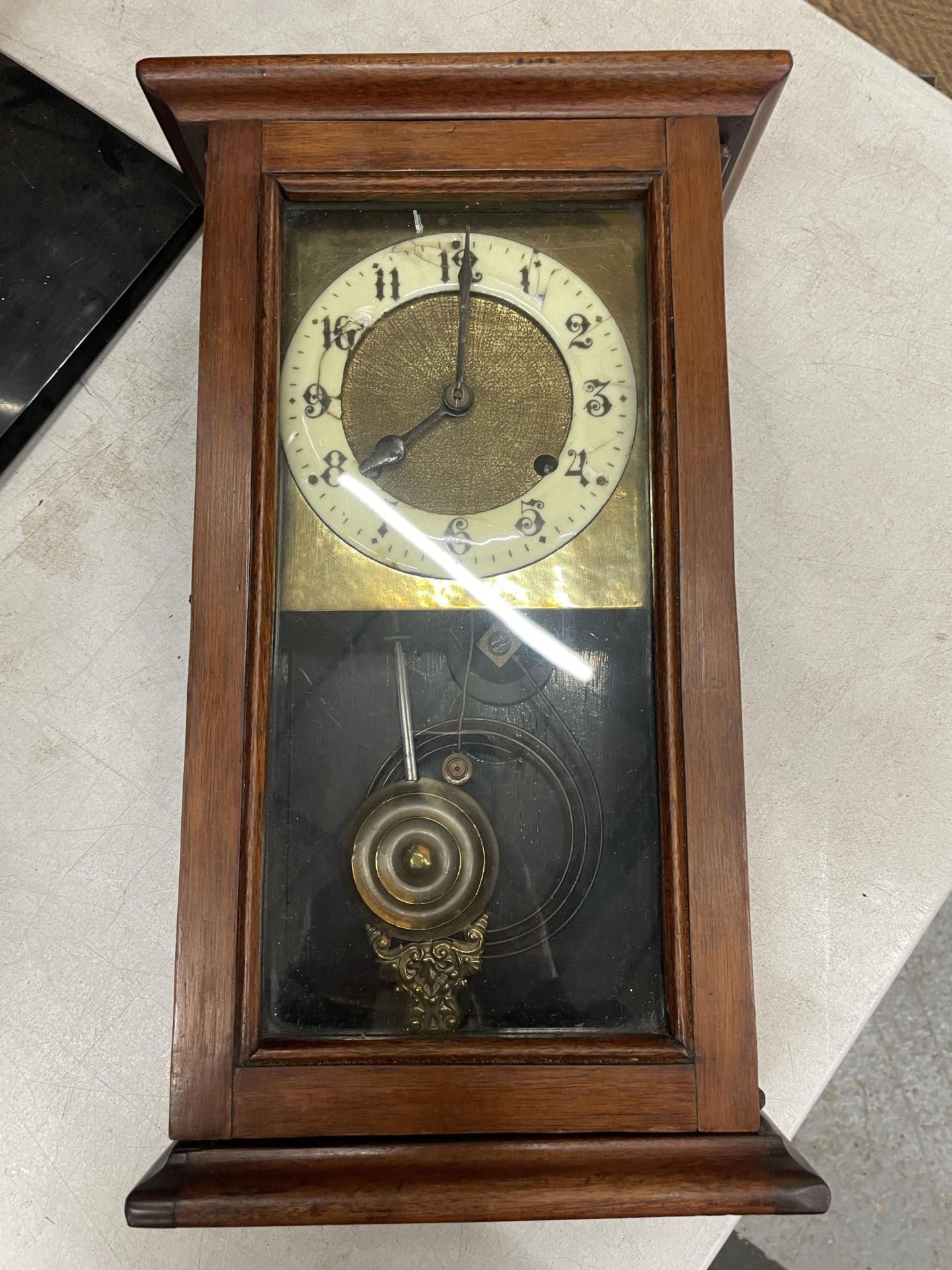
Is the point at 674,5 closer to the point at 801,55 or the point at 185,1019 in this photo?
the point at 801,55

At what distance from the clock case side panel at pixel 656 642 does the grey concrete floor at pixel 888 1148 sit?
0.82 m

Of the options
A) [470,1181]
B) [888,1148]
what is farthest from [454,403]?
[888,1148]

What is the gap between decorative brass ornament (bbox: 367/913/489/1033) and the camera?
74 cm

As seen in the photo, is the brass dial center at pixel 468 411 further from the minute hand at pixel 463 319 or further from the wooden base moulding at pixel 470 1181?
the wooden base moulding at pixel 470 1181

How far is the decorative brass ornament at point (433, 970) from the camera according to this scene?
74cm

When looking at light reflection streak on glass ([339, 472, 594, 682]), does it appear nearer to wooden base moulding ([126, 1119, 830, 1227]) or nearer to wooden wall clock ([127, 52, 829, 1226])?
wooden wall clock ([127, 52, 829, 1226])

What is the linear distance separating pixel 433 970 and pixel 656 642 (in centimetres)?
30

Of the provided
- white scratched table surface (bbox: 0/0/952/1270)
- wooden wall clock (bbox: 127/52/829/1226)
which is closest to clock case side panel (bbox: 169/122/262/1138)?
wooden wall clock (bbox: 127/52/829/1226)

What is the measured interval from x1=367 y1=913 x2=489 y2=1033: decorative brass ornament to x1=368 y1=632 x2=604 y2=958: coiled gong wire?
0.5 inches

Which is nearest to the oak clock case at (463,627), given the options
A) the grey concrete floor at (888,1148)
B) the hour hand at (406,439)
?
the hour hand at (406,439)

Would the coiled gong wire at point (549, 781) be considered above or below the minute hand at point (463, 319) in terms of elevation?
below

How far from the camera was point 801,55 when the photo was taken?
A: 108 cm

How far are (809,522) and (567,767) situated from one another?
409mm

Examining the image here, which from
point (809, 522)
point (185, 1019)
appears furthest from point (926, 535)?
point (185, 1019)
